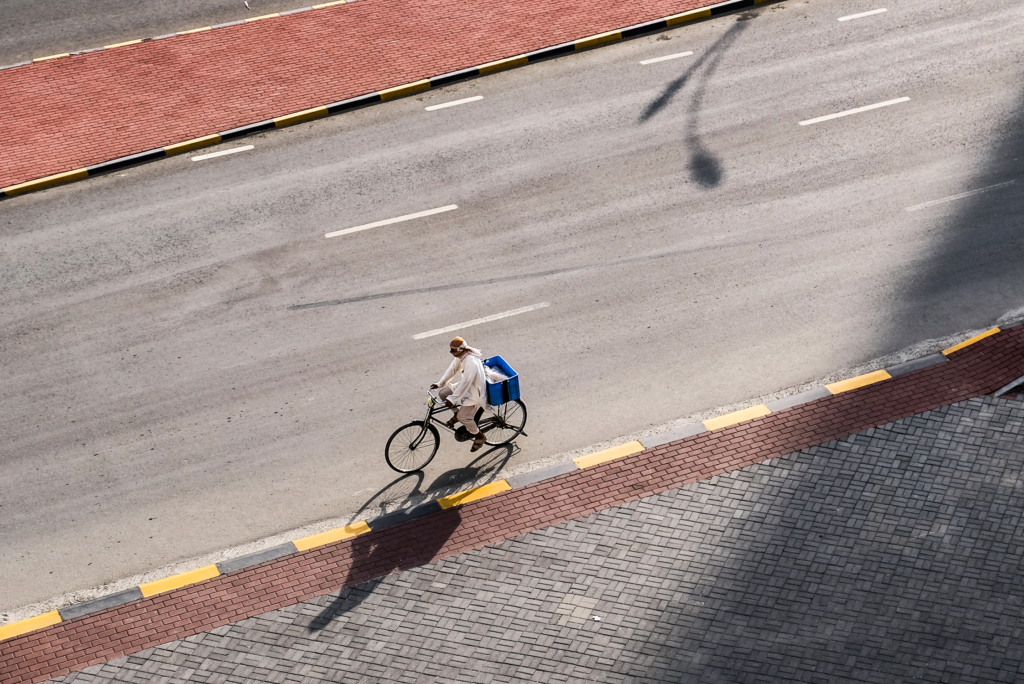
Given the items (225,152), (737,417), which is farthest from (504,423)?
(225,152)

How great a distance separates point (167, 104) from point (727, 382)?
10973mm

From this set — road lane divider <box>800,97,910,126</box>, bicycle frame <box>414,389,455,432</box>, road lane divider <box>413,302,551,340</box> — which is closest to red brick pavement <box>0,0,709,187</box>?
road lane divider <box>800,97,910,126</box>

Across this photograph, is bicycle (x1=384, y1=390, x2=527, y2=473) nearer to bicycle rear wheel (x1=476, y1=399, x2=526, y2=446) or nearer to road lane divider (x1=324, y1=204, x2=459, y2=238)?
bicycle rear wheel (x1=476, y1=399, x2=526, y2=446)

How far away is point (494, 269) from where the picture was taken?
1524 cm

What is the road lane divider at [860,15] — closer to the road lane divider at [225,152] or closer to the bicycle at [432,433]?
the road lane divider at [225,152]

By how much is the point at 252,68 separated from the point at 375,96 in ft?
7.97

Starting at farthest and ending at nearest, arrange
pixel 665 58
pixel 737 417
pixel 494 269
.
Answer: pixel 665 58 → pixel 494 269 → pixel 737 417

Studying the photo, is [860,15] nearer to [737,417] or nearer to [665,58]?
[665,58]

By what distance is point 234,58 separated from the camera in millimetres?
19812

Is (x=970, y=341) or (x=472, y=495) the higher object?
(x=472, y=495)

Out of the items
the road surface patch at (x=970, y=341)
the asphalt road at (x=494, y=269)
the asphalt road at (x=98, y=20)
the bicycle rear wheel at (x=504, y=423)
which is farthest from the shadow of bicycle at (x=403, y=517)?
the asphalt road at (x=98, y=20)

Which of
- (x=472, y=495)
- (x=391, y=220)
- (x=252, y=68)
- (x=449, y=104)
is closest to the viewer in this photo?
(x=472, y=495)

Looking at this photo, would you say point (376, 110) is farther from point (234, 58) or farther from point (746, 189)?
point (746, 189)

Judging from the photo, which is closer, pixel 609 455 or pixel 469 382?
pixel 469 382
